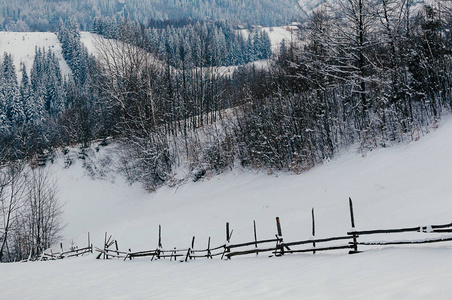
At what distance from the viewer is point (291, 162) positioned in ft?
59.6

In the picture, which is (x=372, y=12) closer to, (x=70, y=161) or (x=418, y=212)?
(x=418, y=212)

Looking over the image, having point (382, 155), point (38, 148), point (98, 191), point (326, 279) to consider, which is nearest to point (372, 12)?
point (382, 155)

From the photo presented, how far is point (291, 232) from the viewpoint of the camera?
1145 centimetres

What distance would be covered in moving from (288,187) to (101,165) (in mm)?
24887

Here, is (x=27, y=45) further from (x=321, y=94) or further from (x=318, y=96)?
(x=318, y=96)

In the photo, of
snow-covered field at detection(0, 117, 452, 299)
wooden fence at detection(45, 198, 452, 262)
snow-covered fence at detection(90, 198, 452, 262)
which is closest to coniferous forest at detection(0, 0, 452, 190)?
snow-covered field at detection(0, 117, 452, 299)

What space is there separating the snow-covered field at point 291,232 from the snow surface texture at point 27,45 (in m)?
106

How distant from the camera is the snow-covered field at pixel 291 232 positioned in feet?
17.2

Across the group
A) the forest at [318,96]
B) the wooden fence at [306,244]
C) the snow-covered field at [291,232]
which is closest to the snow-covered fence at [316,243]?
the wooden fence at [306,244]

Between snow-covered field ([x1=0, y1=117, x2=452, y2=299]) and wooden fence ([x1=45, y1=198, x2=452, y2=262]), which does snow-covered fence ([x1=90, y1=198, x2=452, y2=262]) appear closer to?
wooden fence ([x1=45, y1=198, x2=452, y2=262])

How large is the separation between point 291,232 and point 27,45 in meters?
151

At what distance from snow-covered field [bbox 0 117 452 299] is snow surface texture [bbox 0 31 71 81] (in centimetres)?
10632

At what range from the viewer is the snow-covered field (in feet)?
17.2

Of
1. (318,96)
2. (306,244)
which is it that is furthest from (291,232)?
(318,96)
